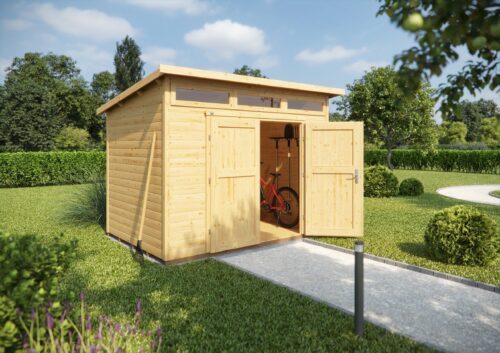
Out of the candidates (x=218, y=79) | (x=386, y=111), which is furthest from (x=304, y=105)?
(x=386, y=111)

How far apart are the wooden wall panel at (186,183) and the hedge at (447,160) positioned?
19563mm

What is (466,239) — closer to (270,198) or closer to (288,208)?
(288,208)

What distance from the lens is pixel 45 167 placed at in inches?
780

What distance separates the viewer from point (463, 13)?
1.47 m

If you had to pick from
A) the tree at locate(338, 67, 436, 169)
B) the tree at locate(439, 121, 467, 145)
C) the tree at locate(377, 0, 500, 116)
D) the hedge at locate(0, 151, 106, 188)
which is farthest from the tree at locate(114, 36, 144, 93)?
the tree at locate(377, 0, 500, 116)

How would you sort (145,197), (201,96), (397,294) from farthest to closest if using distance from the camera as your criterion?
(145,197)
(201,96)
(397,294)

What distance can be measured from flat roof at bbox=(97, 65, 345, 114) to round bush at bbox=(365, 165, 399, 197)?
6.52 m

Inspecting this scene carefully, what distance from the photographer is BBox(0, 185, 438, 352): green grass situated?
146 inches

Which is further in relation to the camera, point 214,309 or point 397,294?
point 397,294

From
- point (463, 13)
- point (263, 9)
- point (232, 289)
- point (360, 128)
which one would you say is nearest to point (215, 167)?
point (232, 289)

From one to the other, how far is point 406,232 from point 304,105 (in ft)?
11.2

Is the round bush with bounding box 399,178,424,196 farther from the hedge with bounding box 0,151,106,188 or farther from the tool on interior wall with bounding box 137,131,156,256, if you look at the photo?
the hedge with bounding box 0,151,106,188

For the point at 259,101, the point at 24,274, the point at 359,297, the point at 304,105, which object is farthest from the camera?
the point at 304,105

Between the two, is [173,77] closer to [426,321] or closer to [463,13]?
[426,321]
